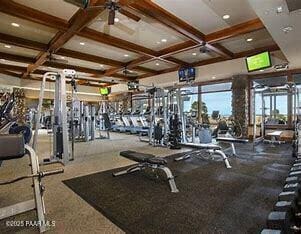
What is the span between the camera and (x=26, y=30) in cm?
591

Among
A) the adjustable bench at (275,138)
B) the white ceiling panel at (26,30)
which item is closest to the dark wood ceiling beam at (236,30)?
the adjustable bench at (275,138)

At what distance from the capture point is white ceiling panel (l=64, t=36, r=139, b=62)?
687cm

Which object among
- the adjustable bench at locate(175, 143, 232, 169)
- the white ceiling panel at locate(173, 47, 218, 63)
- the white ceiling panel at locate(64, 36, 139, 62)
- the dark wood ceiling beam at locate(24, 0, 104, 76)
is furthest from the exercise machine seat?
the white ceiling panel at locate(173, 47, 218, 63)

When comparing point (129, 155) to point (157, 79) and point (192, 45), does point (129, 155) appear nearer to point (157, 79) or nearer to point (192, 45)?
point (192, 45)

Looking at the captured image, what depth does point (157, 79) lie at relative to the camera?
11445mm

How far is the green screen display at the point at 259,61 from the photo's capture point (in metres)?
6.49

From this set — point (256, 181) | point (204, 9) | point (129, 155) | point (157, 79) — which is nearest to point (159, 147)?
point (129, 155)

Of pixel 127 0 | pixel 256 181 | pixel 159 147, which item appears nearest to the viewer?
pixel 256 181

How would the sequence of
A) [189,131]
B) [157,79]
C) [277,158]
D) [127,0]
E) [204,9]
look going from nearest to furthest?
1. [127,0]
2. [204,9]
3. [277,158]
4. [189,131]
5. [157,79]

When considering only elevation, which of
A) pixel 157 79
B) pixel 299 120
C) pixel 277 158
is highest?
pixel 157 79

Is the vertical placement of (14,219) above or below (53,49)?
below

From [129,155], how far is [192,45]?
15.6 feet

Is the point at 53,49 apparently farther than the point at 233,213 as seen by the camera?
Yes

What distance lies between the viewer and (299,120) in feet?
17.5
